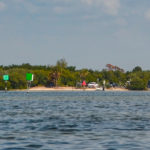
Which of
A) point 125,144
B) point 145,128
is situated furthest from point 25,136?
point 145,128

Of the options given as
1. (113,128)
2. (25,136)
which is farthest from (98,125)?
(25,136)

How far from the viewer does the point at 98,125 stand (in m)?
39.1

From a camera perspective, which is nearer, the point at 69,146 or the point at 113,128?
the point at 69,146

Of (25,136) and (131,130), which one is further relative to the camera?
(131,130)

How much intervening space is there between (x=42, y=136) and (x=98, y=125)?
8636 mm

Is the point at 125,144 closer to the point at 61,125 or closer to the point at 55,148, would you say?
the point at 55,148

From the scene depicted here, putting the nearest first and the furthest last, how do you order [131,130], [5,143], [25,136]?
[5,143]
[25,136]
[131,130]

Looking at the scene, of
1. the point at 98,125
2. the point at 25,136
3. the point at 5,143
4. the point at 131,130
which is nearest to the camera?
the point at 5,143

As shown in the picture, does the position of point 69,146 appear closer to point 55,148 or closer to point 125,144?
point 55,148

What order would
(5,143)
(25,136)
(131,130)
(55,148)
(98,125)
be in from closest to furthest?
(55,148) → (5,143) → (25,136) → (131,130) → (98,125)

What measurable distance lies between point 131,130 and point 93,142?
7.13 meters

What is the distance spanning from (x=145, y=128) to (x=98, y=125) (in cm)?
458

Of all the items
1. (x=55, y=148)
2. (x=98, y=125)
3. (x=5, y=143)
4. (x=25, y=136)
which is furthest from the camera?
(x=98, y=125)

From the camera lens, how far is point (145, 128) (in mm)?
36031
